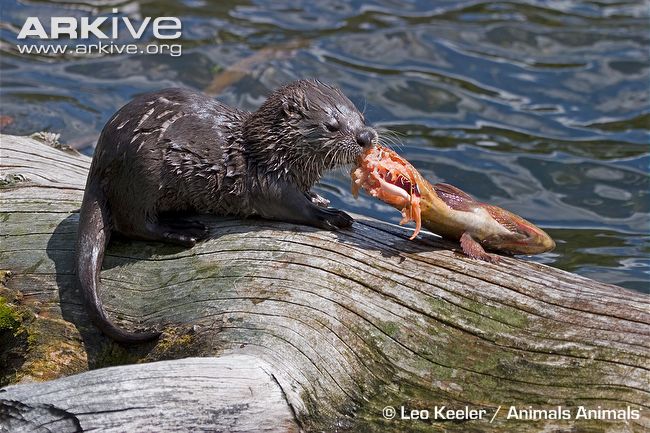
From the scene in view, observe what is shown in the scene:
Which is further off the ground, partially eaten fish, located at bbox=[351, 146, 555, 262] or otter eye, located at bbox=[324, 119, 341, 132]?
otter eye, located at bbox=[324, 119, 341, 132]

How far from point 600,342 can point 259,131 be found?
2.11 m

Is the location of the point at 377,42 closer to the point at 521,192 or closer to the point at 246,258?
the point at 521,192

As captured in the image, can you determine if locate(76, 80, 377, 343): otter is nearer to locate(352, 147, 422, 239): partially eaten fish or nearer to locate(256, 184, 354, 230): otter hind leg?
locate(256, 184, 354, 230): otter hind leg

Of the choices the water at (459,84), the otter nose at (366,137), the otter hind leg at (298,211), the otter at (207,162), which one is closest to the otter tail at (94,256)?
the otter at (207,162)

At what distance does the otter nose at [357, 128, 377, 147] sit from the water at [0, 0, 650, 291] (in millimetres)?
2567

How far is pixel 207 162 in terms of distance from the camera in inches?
203

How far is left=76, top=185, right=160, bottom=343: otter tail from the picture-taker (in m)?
4.70

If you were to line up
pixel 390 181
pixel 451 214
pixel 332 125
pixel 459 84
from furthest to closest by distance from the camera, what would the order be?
pixel 459 84 < pixel 332 125 < pixel 390 181 < pixel 451 214

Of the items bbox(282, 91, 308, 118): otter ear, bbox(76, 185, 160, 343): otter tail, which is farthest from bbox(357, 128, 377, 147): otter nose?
bbox(76, 185, 160, 343): otter tail

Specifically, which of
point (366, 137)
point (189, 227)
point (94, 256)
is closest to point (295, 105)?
point (366, 137)

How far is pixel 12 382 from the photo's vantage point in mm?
A: 4824

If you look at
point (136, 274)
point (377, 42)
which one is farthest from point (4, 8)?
point (136, 274)

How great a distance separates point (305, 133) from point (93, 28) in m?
6.67

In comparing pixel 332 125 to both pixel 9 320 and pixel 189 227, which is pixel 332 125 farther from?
pixel 9 320
